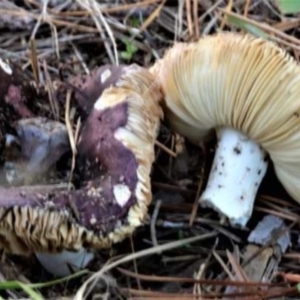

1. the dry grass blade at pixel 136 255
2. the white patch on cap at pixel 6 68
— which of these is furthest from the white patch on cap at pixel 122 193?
the white patch on cap at pixel 6 68

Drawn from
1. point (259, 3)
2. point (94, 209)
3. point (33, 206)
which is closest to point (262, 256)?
point (94, 209)

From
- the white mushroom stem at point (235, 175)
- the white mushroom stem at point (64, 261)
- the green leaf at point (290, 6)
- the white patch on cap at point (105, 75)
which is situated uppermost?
the green leaf at point (290, 6)

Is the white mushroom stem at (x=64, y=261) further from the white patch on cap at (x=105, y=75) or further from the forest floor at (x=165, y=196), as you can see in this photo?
the white patch on cap at (x=105, y=75)

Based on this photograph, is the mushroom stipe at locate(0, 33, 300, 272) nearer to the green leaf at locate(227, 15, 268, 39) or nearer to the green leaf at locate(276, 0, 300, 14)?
the green leaf at locate(276, 0, 300, 14)

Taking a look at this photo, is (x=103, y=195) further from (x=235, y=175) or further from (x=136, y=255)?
(x=235, y=175)

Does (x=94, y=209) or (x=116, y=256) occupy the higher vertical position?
(x=94, y=209)

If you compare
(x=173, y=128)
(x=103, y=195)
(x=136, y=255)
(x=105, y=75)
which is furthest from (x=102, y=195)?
(x=173, y=128)

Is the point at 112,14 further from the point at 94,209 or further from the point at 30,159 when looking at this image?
the point at 94,209
